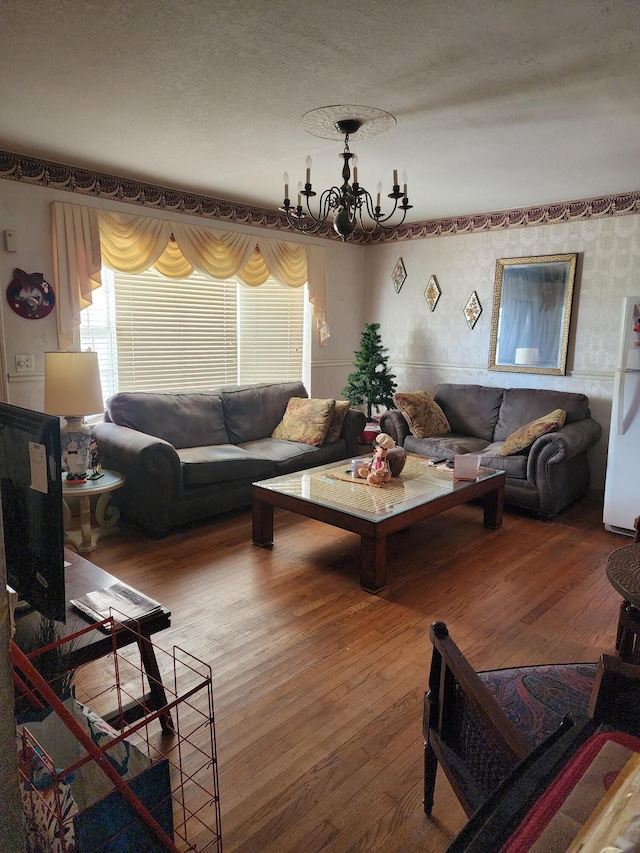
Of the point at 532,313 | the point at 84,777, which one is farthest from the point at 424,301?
the point at 84,777

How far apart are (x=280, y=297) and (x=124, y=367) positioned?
1.83m

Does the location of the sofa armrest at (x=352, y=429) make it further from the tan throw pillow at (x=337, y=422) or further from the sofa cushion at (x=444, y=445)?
the sofa cushion at (x=444, y=445)

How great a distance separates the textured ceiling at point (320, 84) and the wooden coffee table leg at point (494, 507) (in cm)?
221

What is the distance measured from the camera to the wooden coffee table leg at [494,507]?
13.1 feet

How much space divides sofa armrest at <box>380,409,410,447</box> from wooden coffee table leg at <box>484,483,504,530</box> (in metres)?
1.19

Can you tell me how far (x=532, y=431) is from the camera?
A: 432cm

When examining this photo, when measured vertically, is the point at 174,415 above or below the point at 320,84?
below

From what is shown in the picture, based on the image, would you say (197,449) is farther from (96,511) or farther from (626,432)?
(626,432)

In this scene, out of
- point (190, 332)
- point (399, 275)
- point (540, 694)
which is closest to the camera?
point (540, 694)

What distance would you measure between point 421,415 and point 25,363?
317 cm

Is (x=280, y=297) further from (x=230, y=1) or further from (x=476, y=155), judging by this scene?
(x=230, y=1)

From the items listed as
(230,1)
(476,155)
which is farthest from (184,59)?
(476,155)

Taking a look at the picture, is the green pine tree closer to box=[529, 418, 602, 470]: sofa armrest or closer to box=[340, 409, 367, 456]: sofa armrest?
box=[340, 409, 367, 456]: sofa armrest

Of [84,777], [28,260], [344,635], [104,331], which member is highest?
[28,260]
